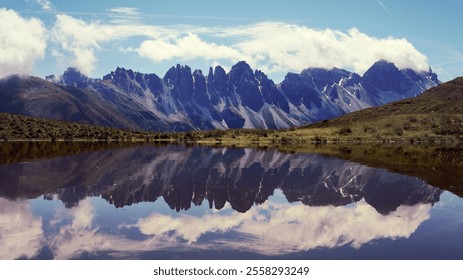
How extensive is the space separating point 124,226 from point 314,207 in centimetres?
2022

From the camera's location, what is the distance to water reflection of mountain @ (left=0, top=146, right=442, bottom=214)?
52.7 meters

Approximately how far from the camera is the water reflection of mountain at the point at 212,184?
52719 mm

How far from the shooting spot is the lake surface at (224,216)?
103 feet

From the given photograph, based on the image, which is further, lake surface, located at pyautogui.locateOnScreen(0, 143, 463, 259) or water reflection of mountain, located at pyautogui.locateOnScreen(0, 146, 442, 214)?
water reflection of mountain, located at pyautogui.locateOnScreen(0, 146, 442, 214)

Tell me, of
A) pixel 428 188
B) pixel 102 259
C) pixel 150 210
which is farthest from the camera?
pixel 428 188

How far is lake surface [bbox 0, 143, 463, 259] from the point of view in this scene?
1235 inches

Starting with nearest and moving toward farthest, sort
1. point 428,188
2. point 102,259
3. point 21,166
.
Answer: point 102,259, point 428,188, point 21,166

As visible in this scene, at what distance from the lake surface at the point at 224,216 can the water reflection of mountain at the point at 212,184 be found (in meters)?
0.15

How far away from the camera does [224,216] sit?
4362cm

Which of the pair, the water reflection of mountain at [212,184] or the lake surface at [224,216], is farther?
the water reflection of mountain at [212,184]

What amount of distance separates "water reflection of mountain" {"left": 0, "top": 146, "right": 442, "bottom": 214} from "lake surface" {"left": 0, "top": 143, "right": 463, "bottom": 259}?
15 cm
